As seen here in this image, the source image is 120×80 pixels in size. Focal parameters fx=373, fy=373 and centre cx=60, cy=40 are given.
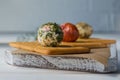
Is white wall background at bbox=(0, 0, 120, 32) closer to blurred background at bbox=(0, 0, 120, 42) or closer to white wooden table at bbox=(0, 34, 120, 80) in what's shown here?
blurred background at bbox=(0, 0, 120, 42)

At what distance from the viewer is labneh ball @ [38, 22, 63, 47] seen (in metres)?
0.81

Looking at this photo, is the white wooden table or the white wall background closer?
the white wooden table

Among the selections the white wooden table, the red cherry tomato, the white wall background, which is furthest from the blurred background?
the white wooden table

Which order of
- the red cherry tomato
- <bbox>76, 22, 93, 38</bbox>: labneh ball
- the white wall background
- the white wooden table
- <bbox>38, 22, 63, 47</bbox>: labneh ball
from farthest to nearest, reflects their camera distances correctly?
the white wall background, <bbox>76, 22, 93, 38</bbox>: labneh ball, the red cherry tomato, <bbox>38, 22, 63, 47</bbox>: labneh ball, the white wooden table

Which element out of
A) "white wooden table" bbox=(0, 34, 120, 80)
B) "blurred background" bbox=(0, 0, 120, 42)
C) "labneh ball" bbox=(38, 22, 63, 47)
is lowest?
"white wooden table" bbox=(0, 34, 120, 80)

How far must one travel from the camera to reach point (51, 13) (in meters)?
2.39

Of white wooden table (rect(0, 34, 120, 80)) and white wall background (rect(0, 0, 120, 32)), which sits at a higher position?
white wall background (rect(0, 0, 120, 32))

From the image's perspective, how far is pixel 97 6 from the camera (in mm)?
2408

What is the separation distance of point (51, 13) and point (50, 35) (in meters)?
1.58

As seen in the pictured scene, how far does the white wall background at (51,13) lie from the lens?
2.38 meters

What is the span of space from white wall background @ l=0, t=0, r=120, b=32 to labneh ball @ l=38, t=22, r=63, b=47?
1.54 metres

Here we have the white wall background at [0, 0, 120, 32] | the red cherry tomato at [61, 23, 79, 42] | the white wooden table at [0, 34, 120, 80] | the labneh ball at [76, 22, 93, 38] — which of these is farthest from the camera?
the white wall background at [0, 0, 120, 32]

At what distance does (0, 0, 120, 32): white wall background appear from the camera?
2.38 m

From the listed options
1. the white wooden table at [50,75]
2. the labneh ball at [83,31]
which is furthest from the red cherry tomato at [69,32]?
the white wooden table at [50,75]
